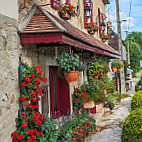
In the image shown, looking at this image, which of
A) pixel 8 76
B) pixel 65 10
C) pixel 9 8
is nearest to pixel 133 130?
pixel 8 76

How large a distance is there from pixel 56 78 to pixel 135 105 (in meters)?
2.99

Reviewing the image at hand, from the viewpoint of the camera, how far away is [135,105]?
25.0ft

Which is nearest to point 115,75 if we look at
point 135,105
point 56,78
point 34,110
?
point 135,105

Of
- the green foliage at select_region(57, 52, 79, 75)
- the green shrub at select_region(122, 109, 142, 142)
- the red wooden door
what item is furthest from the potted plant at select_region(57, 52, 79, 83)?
the green shrub at select_region(122, 109, 142, 142)

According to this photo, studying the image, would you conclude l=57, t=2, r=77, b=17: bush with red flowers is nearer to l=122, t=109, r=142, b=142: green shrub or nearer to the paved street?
l=122, t=109, r=142, b=142: green shrub

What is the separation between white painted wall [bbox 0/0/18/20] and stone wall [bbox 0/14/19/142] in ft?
0.27

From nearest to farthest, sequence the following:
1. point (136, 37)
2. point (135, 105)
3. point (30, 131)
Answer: point (30, 131) < point (135, 105) < point (136, 37)

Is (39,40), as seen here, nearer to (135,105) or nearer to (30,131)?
(30,131)

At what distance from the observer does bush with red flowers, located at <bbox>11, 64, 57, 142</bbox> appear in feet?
12.8

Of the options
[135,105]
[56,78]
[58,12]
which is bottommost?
[135,105]

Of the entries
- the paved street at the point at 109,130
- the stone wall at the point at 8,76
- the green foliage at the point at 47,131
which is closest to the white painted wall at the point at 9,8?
the stone wall at the point at 8,76

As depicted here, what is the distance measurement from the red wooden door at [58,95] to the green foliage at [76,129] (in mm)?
462

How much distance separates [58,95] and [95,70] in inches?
88.1

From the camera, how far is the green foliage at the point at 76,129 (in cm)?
561
